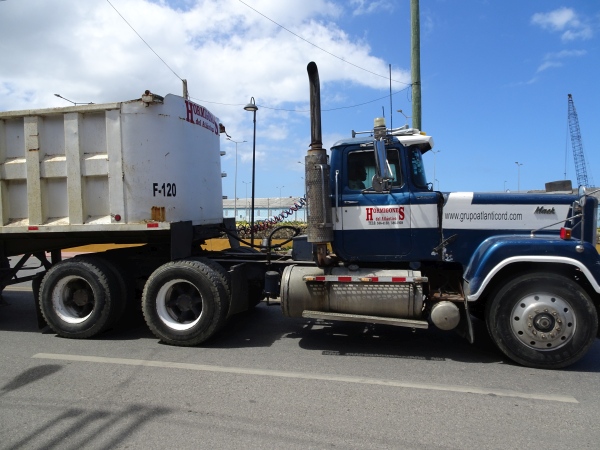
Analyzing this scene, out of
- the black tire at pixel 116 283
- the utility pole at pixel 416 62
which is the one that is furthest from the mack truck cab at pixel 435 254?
the utility pole at pixel 416 62

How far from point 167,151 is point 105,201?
107 centimetres

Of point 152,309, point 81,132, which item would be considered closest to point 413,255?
point 152,309

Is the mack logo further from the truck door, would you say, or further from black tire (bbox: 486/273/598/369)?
the truck door

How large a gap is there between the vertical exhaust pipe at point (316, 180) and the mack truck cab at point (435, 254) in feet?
0.04

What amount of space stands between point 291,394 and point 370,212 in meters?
2.37

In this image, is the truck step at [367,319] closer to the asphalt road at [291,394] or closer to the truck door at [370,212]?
the asphalt road at [291,394]

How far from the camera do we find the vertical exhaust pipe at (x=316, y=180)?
17.5 ft

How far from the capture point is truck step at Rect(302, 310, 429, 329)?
5.03 metres

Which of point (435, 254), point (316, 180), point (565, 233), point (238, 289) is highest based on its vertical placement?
point (316, 180)

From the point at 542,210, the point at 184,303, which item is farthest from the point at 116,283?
the point at 542,210

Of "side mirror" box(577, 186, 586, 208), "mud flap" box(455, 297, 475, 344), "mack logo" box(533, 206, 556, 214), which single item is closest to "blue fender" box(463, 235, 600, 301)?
"mud flap" box(455, 297, 475, 344)

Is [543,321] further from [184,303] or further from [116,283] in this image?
[116,283]

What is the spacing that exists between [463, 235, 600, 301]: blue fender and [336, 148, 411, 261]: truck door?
886 millimetres

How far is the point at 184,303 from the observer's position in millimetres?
5777
